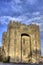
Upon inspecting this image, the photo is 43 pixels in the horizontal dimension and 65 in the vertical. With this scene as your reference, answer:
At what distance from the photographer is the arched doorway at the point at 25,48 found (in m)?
41.6

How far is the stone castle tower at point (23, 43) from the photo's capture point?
4100cm

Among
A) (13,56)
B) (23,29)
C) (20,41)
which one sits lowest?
(13,56)

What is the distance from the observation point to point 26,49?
4203 cm

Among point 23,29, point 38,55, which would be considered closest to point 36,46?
point 38,55

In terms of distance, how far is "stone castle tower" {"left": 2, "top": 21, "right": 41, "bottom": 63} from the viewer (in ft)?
135

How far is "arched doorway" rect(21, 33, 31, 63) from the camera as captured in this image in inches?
1639

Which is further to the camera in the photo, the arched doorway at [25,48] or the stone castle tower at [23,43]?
the arched doorway at [25,48]

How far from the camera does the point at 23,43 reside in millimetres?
42000

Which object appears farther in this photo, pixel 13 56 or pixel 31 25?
pixel 31 25

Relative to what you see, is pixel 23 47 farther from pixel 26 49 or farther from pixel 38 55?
pixel 38 55

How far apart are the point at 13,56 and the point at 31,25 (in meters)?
7.78

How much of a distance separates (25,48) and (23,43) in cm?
112

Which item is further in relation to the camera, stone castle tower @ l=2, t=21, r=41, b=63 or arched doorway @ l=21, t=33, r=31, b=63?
arched doorway @ l=21, t=33, r=31, b=63

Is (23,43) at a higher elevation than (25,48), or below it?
higher
